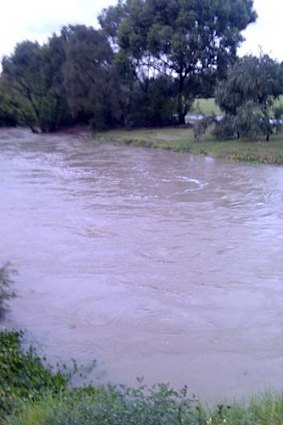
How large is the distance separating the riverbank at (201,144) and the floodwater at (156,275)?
11.8 ft

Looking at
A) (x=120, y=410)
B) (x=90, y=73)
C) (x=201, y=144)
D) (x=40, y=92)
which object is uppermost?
(x=90, y=73)

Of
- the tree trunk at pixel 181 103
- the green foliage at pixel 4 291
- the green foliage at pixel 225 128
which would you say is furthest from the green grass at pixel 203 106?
the green foliage at pixel 4 291

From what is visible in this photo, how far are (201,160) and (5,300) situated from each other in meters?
19.1

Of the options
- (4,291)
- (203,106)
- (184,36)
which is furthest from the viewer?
(203,106)

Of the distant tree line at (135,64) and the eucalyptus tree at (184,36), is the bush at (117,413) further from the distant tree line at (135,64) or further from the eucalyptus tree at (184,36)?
the eucalyptus tree at (184,36)

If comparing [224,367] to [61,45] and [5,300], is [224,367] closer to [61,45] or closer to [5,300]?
[5,300]

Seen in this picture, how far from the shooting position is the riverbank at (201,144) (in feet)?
87.0

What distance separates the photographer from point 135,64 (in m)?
41.6

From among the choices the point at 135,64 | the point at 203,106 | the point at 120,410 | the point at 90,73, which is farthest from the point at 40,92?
the point at 120,410

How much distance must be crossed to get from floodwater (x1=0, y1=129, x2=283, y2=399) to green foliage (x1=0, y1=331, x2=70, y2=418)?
66 centimetres

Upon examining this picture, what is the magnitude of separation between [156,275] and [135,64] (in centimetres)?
3225

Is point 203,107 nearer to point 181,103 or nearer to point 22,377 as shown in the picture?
point 181,103

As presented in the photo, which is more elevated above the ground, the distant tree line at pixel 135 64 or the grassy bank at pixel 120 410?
the distant tree line at pixel 135 64

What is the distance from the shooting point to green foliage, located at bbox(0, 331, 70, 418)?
18.7ft
